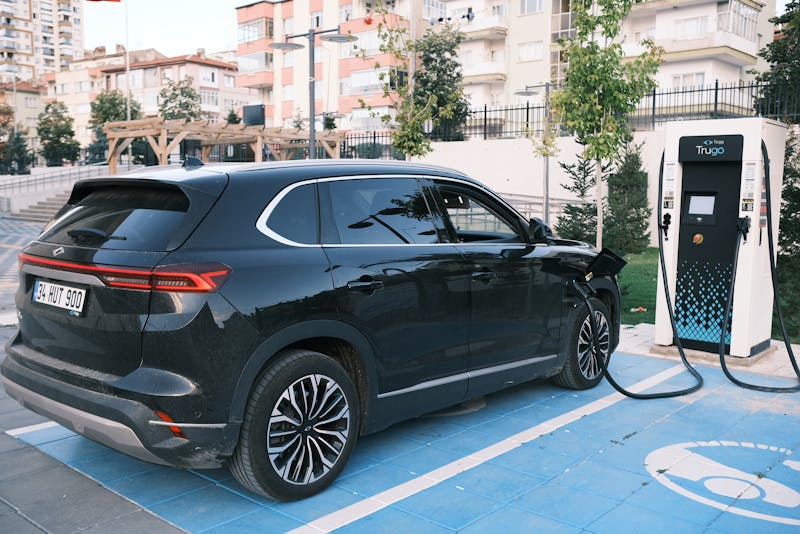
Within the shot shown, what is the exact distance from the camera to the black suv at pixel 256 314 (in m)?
3.59

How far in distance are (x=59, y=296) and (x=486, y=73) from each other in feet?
143

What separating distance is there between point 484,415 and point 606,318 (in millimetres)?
1618

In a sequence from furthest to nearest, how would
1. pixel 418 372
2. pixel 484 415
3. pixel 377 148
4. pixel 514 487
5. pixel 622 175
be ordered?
pixel 377 148 < pixel 622 175 < pixel 484 415 < pixel 418 372 < pixel 514 487

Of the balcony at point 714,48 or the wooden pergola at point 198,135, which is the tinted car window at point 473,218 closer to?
the wooden pergola at point 198,135

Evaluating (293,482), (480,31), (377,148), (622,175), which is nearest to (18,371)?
(293,482)

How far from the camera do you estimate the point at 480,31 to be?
148 ft

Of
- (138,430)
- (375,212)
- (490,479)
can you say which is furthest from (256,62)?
(138,430)

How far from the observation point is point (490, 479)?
4391mm

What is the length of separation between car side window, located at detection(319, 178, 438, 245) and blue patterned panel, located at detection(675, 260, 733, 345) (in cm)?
371

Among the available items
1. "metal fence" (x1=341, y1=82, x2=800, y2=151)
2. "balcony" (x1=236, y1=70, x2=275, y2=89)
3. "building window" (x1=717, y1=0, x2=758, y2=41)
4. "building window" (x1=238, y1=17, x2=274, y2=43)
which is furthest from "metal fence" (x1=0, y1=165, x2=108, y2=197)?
"building window" (x1=717, y1=0, x2=758, y2=41)

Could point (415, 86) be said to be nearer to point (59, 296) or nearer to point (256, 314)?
point (59, 296)

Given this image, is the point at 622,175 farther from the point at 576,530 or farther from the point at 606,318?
the point at 576,530

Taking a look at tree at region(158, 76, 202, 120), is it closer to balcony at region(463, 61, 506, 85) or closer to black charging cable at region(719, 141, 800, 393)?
balcony at region(463, 61, 506, 85)

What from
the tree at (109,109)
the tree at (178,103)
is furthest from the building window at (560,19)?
the tree at (109,109)
